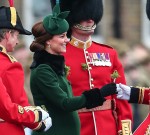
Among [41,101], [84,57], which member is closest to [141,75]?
[84,57]

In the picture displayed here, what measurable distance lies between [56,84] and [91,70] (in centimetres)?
90

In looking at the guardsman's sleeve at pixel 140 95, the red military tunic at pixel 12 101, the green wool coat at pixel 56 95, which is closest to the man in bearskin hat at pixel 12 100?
the red military tunic at pixel 12 101

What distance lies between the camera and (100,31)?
1838 centimetres

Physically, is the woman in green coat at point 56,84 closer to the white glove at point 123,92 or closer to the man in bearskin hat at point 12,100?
the man in bearskin hat at point 12,100

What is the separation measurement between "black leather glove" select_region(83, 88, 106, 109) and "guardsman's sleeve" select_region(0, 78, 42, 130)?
639 millimetres

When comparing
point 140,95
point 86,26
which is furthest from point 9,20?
point 140,95

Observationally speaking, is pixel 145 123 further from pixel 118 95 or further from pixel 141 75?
pixel 141 75

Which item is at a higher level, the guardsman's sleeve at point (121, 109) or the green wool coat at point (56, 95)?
the green wool coat at point (56, 95)

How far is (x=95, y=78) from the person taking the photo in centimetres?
1014

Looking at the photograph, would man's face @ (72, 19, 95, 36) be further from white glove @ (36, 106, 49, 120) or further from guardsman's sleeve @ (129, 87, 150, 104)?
white glove @ (36, 106, 49, 120)

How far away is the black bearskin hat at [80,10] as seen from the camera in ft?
33.5

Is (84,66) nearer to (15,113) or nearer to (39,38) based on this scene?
(39,38)

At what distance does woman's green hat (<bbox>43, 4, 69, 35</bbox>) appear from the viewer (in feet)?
31.0

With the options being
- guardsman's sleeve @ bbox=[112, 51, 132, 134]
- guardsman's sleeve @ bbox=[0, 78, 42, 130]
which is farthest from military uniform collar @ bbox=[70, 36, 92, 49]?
guardsman's sleeve @ bbox=[0, 78, 42, 130]
